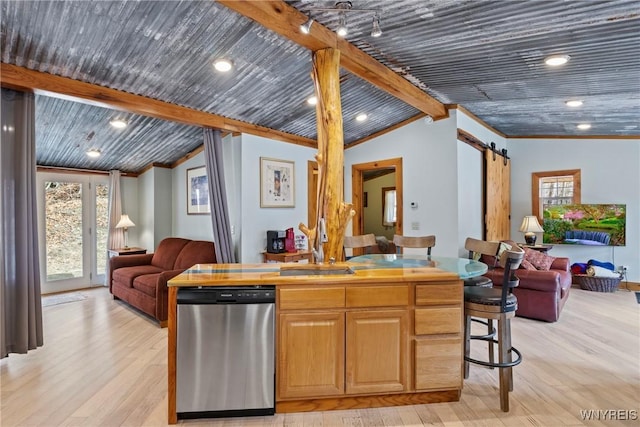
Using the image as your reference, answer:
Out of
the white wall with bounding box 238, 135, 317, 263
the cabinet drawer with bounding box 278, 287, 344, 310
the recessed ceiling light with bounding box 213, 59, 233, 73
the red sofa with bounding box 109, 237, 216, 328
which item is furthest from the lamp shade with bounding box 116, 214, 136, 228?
the cabinet drawer with bounding box 278, 287, 344, 310

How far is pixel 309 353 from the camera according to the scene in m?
2.27

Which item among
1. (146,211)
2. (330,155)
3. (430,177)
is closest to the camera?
(330,155)

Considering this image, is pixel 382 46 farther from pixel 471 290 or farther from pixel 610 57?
pixel 471 290

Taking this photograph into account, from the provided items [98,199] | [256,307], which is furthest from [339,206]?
[98,199]

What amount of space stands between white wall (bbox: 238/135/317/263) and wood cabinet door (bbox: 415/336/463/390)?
2.96 metres

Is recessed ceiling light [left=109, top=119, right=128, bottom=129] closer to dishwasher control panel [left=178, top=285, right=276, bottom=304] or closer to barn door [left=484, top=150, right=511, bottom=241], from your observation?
dishwasher control panel [left=178, top=285, right=276, bottom=304]

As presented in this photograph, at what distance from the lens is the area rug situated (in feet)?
16.6

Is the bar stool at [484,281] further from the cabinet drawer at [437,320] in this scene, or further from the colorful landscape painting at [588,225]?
the colorful landscape painting at [588,225]

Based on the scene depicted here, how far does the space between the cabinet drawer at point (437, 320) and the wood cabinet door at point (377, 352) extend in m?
0.09

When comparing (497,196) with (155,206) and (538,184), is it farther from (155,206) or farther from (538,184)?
(155,206)

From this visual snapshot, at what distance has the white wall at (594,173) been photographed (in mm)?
5855

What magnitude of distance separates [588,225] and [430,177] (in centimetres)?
309

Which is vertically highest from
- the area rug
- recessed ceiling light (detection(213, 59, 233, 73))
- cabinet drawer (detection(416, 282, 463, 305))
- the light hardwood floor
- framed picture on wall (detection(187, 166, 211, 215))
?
recessed ceiling light (detection(213, 59, 233, 73))

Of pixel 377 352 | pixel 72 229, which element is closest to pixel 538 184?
pixel 377 352
